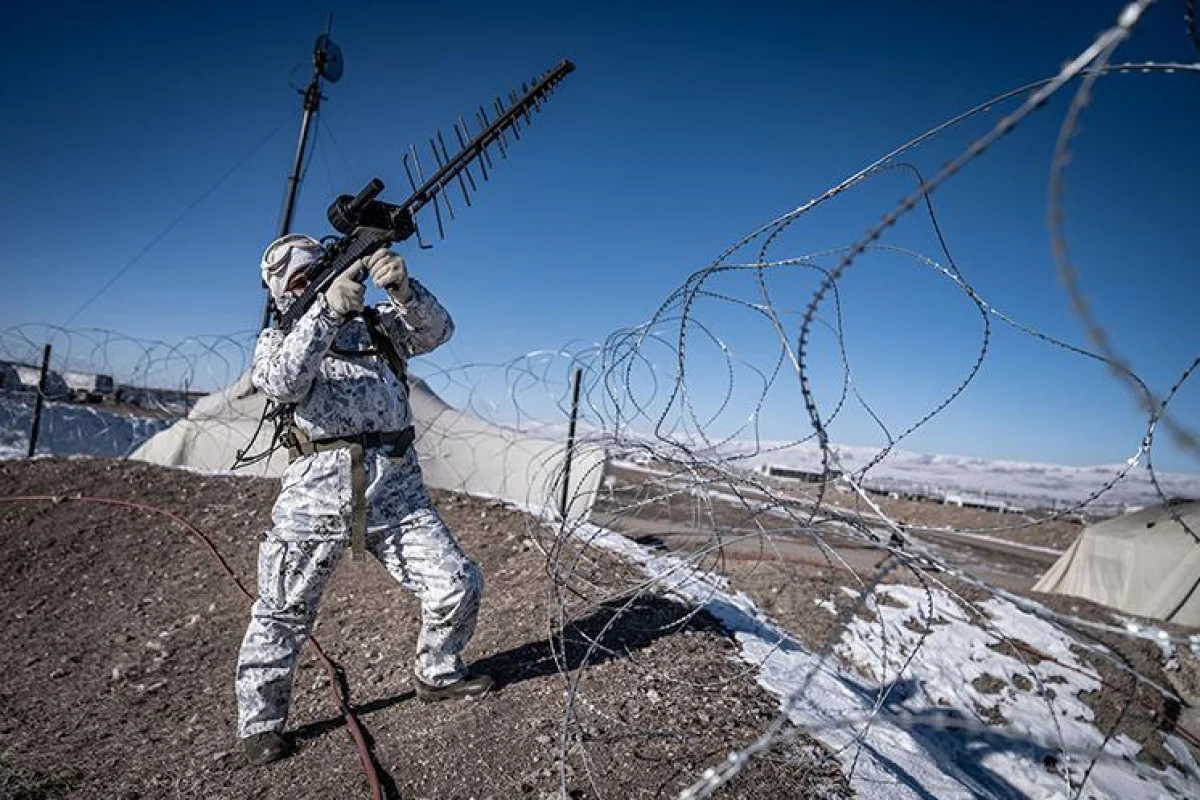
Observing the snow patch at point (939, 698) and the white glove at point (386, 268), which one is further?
the snow patch at point (939, 698)

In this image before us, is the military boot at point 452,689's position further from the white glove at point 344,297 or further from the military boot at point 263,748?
the white glove at point 344,297

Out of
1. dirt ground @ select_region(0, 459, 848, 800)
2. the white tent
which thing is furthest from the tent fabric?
the white tent

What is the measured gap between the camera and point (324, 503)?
2.37 metres

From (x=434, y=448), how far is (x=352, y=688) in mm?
6286

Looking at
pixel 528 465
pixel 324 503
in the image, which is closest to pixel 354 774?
pixel 324 503

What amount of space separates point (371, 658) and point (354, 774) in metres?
1.16

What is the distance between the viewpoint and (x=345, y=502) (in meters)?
2.38

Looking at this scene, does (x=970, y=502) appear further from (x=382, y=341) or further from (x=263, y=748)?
(x=263, y=748)

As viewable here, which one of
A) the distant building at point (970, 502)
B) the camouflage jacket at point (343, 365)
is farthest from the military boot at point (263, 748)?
the distant building at point (970, 502)

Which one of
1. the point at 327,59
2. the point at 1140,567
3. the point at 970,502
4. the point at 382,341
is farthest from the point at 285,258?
the point at 970,502

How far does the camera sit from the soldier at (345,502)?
2.32 metres

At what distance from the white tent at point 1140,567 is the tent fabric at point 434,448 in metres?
7.36

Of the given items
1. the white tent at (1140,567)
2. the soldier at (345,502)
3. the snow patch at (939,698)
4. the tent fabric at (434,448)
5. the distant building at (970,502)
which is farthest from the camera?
the distant building at (970,502)

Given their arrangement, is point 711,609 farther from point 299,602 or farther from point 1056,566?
point 1056,566
